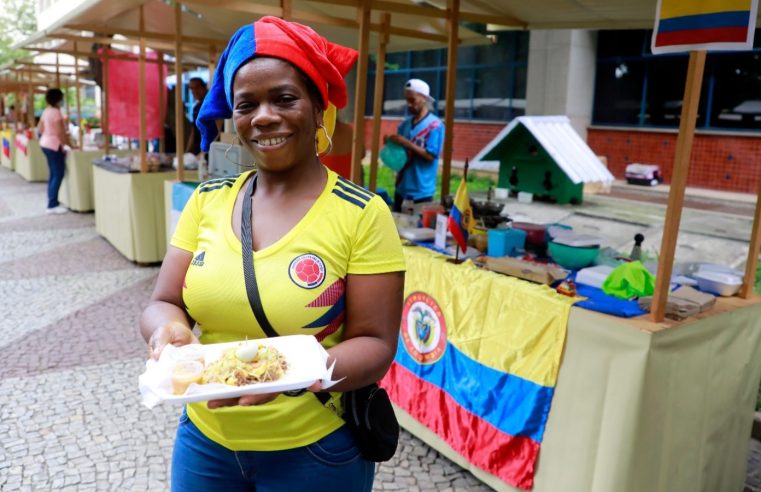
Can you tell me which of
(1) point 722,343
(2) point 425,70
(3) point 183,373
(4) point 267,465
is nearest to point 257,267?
(3) point 183,373

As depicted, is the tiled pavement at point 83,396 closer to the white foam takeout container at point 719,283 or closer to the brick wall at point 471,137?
the white foam takeout container at point 719,283

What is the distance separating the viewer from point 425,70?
17828 millimetres

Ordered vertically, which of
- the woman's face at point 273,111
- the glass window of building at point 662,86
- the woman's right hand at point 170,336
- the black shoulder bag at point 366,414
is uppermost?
the glass window of building at point 662,86

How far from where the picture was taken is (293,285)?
1358 millimetres

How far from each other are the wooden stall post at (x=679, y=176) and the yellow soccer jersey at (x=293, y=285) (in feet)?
4.85

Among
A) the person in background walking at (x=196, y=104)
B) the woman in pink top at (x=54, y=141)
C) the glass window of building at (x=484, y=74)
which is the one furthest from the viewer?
the glass window of building at (x=484, y=74)

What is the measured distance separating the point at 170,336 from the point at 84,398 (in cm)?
305

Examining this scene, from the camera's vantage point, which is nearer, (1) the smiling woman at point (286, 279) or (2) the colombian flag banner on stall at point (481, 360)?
(1) the smiling woman at point (286, 279)

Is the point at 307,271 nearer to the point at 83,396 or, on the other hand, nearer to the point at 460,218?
the point at 460,218

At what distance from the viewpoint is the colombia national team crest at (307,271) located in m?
1.36

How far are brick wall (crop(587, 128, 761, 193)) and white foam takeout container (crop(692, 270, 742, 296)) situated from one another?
31.5 feet

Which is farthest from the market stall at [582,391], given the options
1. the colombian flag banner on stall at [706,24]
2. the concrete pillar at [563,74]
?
the concrete pillar at [563,74]

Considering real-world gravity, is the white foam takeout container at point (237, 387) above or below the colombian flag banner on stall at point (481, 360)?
above

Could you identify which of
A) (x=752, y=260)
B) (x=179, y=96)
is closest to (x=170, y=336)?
(x=752, y=260)
